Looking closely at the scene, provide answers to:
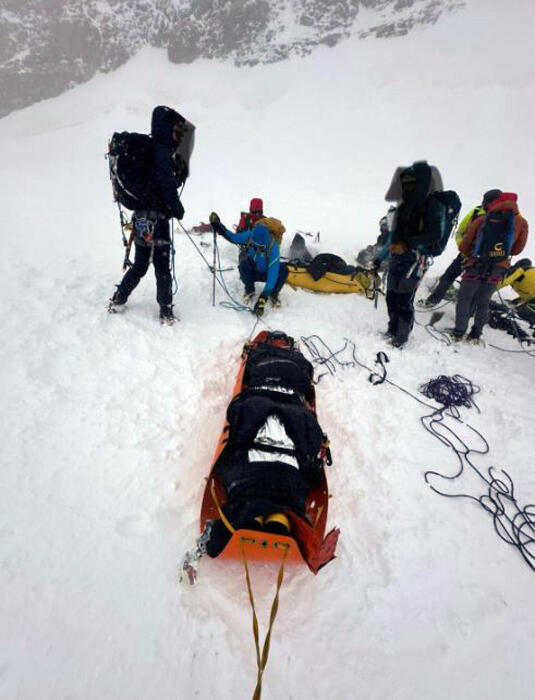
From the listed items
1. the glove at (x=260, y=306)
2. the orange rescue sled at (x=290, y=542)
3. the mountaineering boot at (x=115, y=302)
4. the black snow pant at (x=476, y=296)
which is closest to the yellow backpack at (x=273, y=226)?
the glove at (x=260, y=306)

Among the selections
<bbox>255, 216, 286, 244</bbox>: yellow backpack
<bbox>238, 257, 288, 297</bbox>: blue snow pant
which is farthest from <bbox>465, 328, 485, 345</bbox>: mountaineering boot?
<bbox>255, 216, 286, 244</bbox>: yellow backpack

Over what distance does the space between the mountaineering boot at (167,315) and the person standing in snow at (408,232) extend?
2.77 meters

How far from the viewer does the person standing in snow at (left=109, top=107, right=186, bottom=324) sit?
11.8 feet

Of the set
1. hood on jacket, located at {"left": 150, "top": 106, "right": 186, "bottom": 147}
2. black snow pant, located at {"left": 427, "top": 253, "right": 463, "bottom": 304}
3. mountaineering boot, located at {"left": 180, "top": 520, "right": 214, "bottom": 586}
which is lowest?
mountaineering boot, located at {"left": 180, "top": 520, "right": 214, "bottom": 586}

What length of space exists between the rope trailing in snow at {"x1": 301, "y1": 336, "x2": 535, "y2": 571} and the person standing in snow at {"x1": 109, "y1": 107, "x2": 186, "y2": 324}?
2.00 meters

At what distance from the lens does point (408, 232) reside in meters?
4.09

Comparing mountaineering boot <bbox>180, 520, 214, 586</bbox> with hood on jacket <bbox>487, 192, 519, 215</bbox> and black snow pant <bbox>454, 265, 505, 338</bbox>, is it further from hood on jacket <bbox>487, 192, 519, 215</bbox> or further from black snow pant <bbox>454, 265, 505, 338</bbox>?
hood on jacket <bbox>487, 192, 519, 215</bbox>

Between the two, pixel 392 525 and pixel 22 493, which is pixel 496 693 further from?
pixel 22 493

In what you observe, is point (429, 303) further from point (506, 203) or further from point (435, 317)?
point (506, 203)

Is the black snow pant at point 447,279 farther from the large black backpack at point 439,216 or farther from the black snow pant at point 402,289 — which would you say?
the large black backpack at point 439,216

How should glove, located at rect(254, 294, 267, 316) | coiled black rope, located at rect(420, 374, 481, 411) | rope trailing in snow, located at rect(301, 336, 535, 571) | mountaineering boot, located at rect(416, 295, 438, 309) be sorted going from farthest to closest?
1. mountaineering boot, located at rect(416, 295, 438, 309)
2. glove, located at rect(254, 294, 267, 316)
3. coiled black rope, located at rect(420, 374, 481, 411)
4. rope trailing in snow, located at rect(301, 336, 535, 571)

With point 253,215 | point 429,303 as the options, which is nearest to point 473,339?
point 429,303

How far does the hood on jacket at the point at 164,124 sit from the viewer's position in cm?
354

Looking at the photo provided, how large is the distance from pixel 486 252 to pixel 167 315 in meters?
4.07
